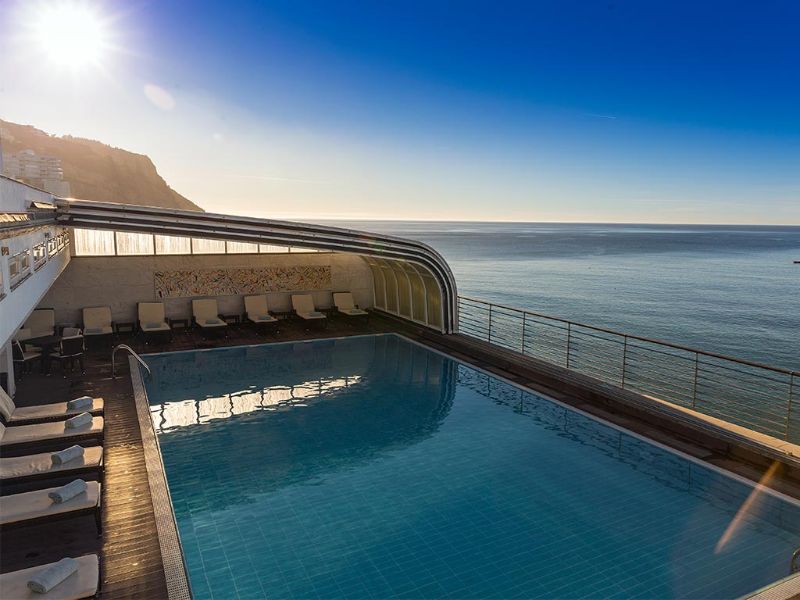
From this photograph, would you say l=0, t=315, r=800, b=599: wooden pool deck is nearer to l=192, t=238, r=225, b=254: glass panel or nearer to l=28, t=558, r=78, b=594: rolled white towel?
l=28, t=558, r=78, b=594: rolled white towel

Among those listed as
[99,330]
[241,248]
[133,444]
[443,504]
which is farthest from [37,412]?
[241,248]

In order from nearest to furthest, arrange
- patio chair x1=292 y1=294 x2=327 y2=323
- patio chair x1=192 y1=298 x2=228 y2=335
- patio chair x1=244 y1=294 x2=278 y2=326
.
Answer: patio chair x1=192 y1=298 x2=228 y2=335, patio chair x1=244 y1=294 x2=278 y2=326, patio chair x1=292 y1=294 x2=327 y2=323

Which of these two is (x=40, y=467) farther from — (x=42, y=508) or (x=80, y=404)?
(x=80, y=404)

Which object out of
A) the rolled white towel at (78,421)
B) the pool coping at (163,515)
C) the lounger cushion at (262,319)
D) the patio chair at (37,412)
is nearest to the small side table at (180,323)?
the lounger cushion at (262,319)

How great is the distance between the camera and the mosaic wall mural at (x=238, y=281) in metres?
17.9

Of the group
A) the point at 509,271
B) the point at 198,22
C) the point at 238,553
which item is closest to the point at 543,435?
the point at 238,553

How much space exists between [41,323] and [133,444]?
27.9 ft

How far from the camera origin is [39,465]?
24.0ft

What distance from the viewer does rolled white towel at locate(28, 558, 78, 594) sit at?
16.0 feet

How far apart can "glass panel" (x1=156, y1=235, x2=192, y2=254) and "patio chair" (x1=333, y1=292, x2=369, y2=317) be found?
5221mm

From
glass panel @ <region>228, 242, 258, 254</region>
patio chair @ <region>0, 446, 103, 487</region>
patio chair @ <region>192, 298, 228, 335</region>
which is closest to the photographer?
patio chair @ <region>0, 446, 103, 487</region>

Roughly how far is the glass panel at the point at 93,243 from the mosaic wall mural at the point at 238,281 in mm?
1576

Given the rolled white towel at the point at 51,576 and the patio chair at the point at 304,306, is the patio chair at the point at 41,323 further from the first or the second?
the rolled white towel at the point at 51,576

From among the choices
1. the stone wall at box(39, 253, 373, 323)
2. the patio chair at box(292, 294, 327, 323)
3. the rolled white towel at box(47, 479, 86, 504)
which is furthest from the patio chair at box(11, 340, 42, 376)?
the patio chair at box(292, 294, 327, 323)
